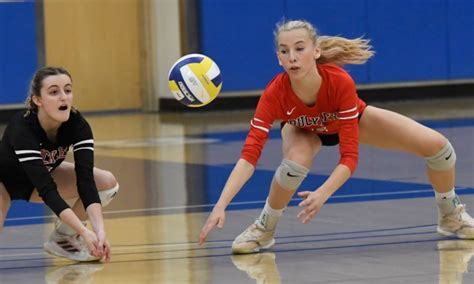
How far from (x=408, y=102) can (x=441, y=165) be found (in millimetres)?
11078

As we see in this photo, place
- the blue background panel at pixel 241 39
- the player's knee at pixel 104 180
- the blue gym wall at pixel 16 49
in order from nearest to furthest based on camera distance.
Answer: the player's knee at pixel 104 180, the blue gym wall at pixel 16 49, the blue background panel at pixel 241 39

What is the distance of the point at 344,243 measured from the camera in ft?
20.8

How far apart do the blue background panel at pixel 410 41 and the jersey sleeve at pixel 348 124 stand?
1151 centimetres

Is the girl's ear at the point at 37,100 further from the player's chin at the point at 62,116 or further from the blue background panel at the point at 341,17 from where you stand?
the blue background panel at the point at 341,17

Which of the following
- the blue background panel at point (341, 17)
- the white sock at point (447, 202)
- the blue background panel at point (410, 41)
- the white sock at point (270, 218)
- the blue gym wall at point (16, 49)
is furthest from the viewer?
the blue background panel at point (410, 41)

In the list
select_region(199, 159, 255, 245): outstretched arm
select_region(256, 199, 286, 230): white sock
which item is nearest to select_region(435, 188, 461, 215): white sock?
select_region(256, 199, 286, 230): white sock

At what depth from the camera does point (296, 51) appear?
233 inches

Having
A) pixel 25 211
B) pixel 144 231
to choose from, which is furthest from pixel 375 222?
pixel 25 211

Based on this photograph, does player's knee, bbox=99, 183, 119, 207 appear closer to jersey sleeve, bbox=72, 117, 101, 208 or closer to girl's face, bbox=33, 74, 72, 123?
jersey sleeve, bbox=72, 117, 101, 208

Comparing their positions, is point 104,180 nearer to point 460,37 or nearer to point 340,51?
point 340,51

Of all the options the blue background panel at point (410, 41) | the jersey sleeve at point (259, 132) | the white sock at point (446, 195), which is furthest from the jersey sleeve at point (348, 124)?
the blue background panel at point (410, 41)

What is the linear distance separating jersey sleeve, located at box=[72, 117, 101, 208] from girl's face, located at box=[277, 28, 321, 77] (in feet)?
3.54

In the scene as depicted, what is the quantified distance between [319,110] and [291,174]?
370 millimetres

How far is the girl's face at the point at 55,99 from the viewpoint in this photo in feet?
19.1
